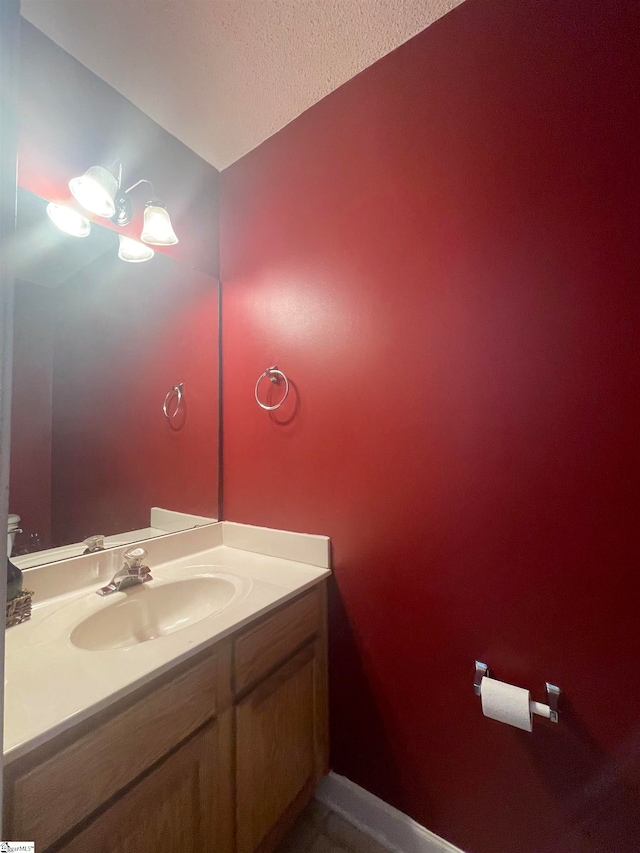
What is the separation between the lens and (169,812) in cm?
76

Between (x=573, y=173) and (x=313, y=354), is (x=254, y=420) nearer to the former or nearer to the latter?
(x=313, y=354)

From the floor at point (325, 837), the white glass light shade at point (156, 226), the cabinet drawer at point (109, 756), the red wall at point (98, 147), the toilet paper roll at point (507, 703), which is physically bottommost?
the floor at point (325, 837)

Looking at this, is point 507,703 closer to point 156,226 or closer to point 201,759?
point 201,759

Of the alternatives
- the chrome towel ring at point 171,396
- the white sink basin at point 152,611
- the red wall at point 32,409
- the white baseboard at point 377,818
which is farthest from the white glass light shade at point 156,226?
the white baseboard at point 377,818

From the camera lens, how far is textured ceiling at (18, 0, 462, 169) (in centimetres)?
108

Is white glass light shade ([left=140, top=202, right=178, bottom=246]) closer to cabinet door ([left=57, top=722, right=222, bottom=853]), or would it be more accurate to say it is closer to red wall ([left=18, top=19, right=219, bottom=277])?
red wall ([left=18, top=19, right=219, bottom=277])

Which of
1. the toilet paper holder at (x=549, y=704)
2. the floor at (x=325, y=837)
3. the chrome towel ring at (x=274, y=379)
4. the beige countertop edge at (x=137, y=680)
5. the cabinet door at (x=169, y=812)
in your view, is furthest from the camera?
the chrome towel ring at (x=274, y=379)

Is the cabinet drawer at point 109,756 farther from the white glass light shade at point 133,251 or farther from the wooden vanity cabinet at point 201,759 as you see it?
the white glass light shade at point 133,251

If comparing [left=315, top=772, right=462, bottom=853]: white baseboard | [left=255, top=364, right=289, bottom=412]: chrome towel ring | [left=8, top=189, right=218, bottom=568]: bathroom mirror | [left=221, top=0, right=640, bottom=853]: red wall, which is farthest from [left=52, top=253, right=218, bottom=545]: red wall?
[left=315, top=772, right=462, bottom=853]: white baseboard

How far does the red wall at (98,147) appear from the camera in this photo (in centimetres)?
112

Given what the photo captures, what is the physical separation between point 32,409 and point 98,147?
98cm

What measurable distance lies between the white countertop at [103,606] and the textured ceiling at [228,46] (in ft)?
5.40

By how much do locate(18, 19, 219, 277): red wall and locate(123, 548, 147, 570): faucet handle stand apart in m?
1.14

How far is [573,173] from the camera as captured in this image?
0.90 m
